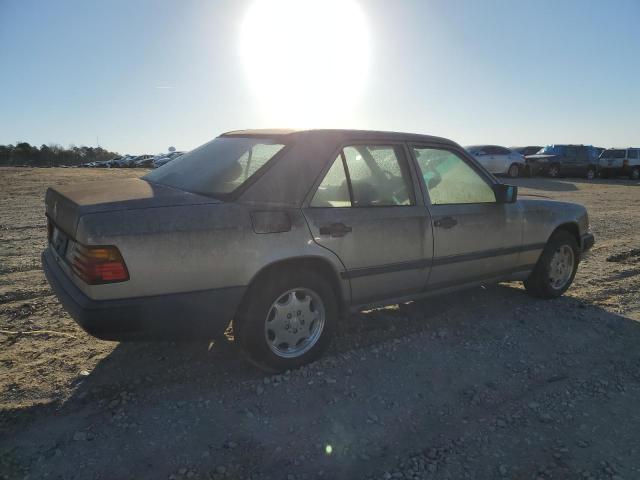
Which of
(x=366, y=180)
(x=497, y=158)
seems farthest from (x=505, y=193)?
(x=497, y=158)

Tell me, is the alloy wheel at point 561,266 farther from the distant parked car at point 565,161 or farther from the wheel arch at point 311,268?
the distant parked car at point 565,161

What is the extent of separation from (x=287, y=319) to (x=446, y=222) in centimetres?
148

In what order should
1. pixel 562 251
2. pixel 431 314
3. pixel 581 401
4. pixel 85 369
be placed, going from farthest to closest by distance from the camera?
pixel 562 251, pixel 431 314, pixel 85 369, pixel 581 401

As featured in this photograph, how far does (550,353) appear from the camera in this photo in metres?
3.38

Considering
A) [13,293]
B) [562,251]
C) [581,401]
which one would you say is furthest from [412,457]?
[13,293]

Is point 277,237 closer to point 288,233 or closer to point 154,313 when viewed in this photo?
point 288,233

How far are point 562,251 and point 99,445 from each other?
14.2ft

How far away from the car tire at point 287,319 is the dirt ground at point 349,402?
13 centimetres

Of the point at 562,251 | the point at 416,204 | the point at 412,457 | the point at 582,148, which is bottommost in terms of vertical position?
the point at 412,457

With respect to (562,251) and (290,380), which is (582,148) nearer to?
(562,251)

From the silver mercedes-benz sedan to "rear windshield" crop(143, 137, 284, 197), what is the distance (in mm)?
14

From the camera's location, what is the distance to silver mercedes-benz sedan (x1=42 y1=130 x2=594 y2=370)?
2.39 m

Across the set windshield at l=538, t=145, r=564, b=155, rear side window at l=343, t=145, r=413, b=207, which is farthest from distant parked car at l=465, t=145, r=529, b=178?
rear side window at l=343, t=145, r=413, b=207

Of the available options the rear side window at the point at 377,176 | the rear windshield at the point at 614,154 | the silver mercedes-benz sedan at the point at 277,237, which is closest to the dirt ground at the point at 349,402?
the silver mercedes-benz sedan at the point at 277,237
